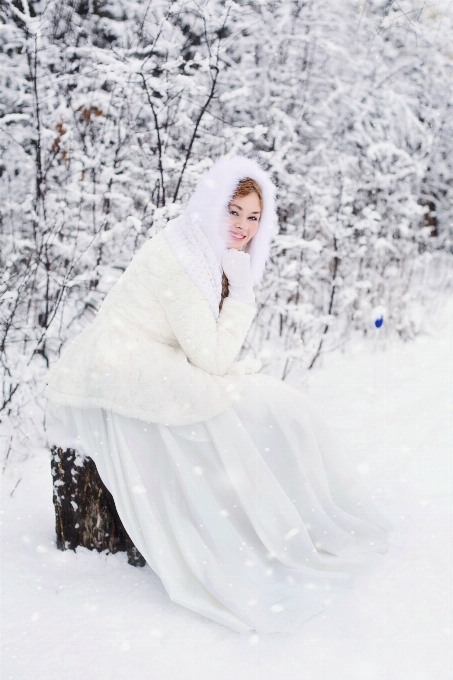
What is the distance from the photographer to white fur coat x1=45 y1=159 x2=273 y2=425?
6.01 ft

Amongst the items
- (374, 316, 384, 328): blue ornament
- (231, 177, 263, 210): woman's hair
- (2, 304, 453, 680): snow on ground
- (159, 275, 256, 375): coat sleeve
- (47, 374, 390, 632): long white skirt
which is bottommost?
(2, 304, 453, 680): snow on ground

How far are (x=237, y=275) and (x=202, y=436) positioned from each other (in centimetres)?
61

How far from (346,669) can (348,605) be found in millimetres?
276

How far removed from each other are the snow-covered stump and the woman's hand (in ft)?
2.78

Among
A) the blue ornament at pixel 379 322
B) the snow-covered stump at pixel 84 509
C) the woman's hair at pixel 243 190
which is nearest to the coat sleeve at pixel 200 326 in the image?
the woman's hair at pixel 243 190

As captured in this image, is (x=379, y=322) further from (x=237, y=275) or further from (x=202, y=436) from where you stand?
(x=202, y=436)

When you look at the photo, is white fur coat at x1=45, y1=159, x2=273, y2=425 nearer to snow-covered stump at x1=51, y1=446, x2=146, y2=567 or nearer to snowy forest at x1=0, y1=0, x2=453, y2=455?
snow-covered stump at x1=51, y1=446, x2=146, y2=567

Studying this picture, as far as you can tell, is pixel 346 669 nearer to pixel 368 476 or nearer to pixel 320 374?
pixel 368 476

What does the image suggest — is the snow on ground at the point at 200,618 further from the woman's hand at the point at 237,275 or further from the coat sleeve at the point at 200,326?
the woman's hand at the point at 237,275

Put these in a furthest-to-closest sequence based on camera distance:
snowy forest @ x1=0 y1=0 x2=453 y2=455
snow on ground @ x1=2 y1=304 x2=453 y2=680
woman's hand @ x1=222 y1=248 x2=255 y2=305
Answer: snowy forest @ x1=0 y1=0 x2=453 y2=455 < woman's hand @ x1=222 y1=248 x2=255 y2=305 < snow on ground @ x1=2 y1=304 x2=453 y2=680

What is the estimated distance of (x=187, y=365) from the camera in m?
1.86

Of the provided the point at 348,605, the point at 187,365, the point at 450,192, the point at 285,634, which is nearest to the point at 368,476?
the point at 348,605

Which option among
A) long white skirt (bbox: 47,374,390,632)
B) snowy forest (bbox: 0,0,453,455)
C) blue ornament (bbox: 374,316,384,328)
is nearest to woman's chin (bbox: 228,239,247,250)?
long white skirt (bbox: 47,374,390,632)

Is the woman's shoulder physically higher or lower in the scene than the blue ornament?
higher
